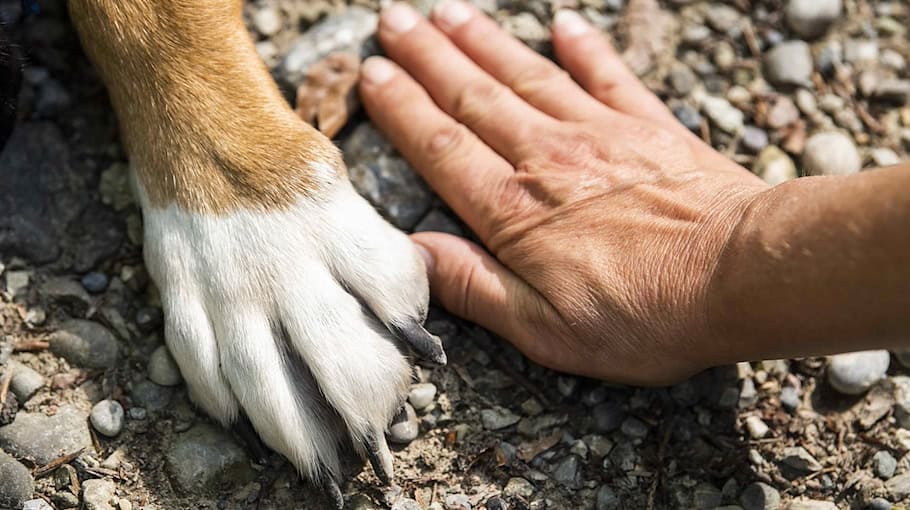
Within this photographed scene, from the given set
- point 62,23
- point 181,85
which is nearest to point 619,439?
point 181,85

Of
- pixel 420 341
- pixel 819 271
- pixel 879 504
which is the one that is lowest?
pixel 879 504

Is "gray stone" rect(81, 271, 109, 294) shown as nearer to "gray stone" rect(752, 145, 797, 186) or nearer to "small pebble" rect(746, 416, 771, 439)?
"small pebble" rect(746, 416, 771, 439)

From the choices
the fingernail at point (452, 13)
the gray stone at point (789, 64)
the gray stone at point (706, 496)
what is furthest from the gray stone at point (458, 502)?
the gray stone at point (789, 64)

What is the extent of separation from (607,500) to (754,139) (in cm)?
125

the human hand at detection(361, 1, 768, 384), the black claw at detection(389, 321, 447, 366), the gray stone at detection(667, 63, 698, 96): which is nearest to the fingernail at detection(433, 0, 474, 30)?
the human hand at detection(361, 1, 768, 384)

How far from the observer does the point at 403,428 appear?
221 centimetres

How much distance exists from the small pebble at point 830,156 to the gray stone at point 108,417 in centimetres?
206

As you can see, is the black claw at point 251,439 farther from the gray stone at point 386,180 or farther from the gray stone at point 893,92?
the gray stone at point 893,92

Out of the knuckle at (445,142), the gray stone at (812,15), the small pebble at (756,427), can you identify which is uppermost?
the gray stone at (812,15)

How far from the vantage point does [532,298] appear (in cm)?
223

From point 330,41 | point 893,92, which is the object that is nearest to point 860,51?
point 893,92

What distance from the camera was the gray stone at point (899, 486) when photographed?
2.21 meters

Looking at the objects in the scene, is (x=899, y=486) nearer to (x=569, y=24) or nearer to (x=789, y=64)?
(x=789, y=64)

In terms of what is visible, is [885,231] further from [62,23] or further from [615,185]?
[62,23]
